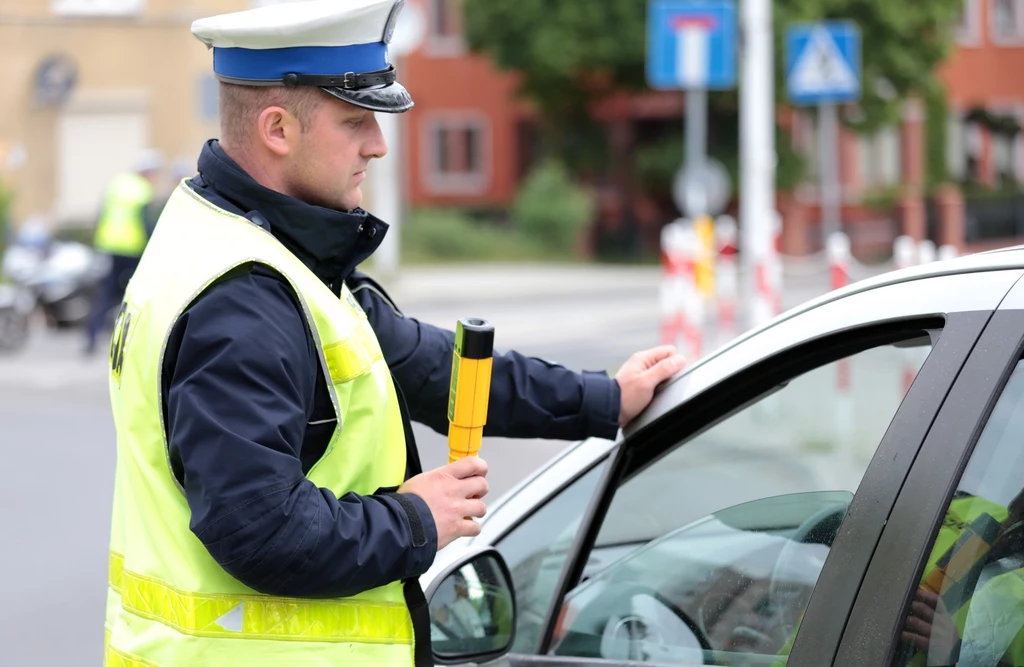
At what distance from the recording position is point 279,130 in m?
2.13

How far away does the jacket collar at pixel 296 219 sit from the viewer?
2123 millimetres

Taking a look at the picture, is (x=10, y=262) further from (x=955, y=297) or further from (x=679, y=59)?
(x=955, y=297)

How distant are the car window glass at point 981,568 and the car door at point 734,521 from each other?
78 millimetres

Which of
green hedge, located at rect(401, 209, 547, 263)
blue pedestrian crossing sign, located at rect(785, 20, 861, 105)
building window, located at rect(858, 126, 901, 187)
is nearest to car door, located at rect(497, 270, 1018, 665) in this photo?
blue pedestrian crossing sign, located at rect(785, 20, 861, 105)

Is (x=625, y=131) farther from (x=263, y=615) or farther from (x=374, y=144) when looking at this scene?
(x=263, y=615)

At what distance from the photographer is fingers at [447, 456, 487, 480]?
2102 millimetres

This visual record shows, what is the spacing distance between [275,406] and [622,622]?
2.94 feet

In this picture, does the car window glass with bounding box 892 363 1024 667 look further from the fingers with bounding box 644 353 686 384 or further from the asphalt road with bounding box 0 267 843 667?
the asphalt road with bounding box 0 267 843 667

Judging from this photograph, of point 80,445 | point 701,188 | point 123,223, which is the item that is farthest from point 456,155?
point 80,445

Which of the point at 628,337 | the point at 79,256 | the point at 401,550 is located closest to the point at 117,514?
the point at 401,550

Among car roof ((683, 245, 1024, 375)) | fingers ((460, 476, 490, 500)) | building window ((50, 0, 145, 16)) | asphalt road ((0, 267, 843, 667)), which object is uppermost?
building window ((50, 0, 145, 16))

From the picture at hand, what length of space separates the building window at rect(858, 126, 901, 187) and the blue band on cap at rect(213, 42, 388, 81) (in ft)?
113

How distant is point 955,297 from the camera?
1.94 m

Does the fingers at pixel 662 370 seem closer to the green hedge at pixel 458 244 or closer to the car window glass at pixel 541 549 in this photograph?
the car window glass at pixel 541 549
